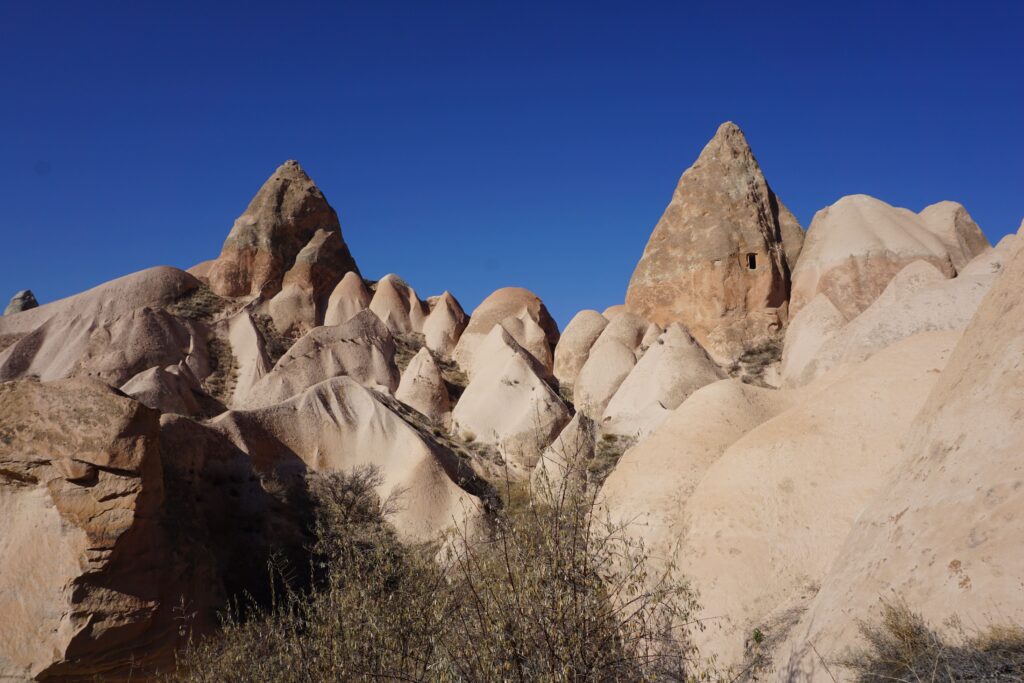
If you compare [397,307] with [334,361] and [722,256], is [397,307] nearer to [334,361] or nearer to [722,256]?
[334,361]

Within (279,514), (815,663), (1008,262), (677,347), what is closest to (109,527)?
(279,514)

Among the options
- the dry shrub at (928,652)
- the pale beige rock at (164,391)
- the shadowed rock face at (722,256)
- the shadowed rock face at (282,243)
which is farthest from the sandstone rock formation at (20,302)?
the dry shrub at (928,652)

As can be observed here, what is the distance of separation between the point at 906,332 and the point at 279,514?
31.7 feet

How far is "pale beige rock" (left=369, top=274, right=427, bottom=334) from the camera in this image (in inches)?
1102

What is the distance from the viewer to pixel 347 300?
27.9 meters

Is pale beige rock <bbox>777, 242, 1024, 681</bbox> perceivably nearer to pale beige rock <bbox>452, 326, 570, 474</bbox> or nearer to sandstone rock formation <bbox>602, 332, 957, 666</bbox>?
sandstone rock formation <bbox>602, 332, 957, 666</bbox>

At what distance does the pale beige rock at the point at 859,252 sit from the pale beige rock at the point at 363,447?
10029 mm

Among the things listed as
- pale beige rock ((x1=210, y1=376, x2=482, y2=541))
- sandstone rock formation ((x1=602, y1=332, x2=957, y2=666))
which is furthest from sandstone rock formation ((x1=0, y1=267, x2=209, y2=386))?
sandstone rock formation ((x1=602, y1=332, x2=957, y2=666))

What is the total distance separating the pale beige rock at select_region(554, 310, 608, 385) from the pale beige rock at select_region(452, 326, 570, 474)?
2.98 meters

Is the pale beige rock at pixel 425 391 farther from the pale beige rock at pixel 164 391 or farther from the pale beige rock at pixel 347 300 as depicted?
the pale beige rock at pixel 347 300

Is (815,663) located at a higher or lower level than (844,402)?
lower

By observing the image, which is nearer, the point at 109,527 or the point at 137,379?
the point at 109,527

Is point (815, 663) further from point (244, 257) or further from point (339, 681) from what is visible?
point (244, 257)

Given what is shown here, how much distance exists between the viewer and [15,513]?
733 cm
